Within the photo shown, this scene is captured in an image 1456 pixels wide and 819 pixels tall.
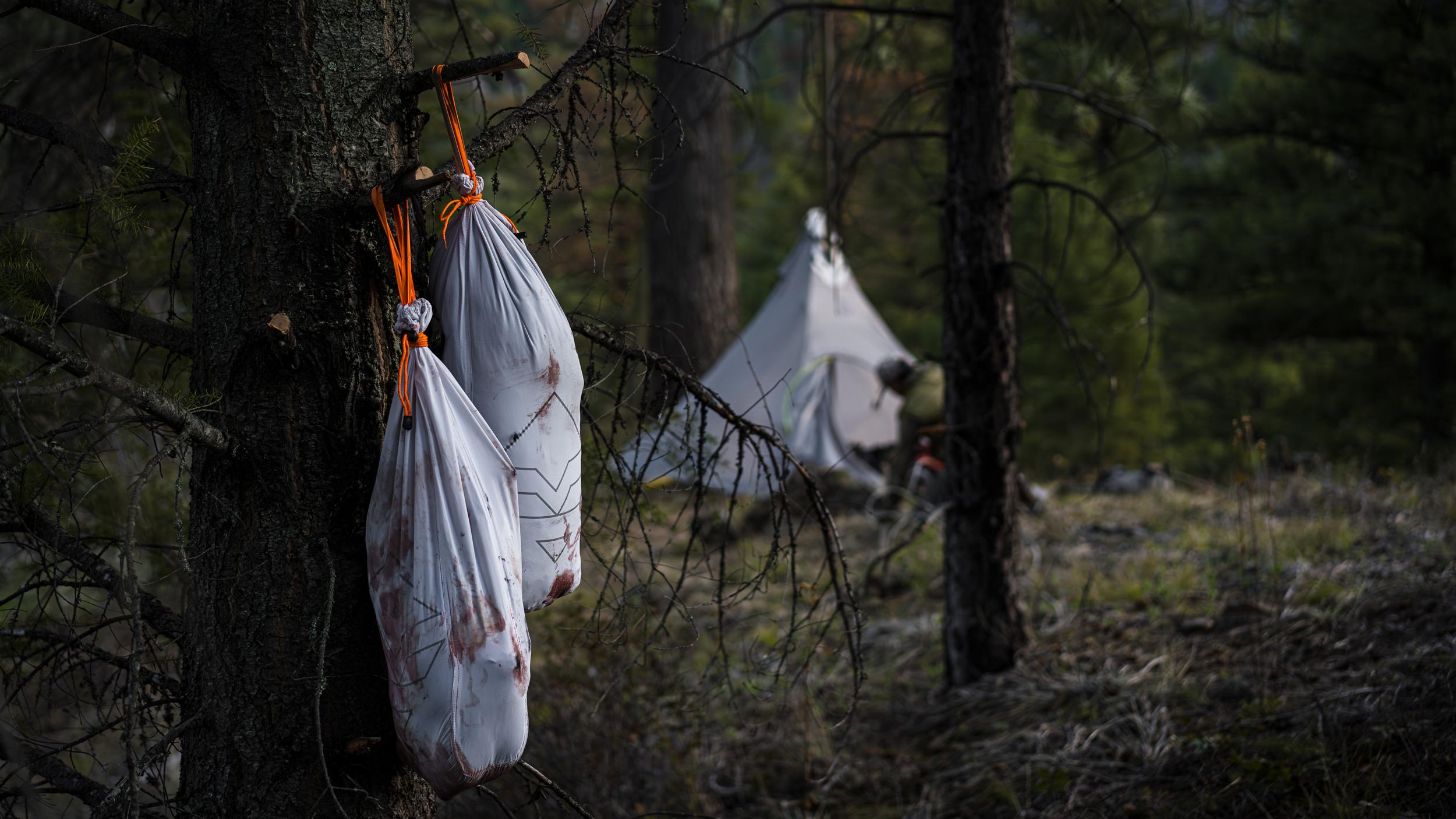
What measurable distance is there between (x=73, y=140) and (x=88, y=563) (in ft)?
2.51

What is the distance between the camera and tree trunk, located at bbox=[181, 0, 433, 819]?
5.46ft

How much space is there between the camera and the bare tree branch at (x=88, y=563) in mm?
1765

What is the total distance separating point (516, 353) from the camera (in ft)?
5.77

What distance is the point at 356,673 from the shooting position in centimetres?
171

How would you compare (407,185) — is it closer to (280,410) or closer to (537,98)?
(537,98)

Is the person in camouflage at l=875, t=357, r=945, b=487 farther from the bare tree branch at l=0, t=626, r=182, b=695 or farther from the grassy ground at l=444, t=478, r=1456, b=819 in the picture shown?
the bare tree branch at l=0, t=626, r=182, b=695

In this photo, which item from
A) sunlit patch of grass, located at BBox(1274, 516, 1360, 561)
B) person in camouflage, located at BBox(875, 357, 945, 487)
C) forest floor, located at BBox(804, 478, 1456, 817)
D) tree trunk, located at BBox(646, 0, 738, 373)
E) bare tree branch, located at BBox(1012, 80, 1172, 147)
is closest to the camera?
forest floor, located at BBox(804, 478, 1456, 817)

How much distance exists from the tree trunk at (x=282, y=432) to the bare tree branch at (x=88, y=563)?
0.16 m

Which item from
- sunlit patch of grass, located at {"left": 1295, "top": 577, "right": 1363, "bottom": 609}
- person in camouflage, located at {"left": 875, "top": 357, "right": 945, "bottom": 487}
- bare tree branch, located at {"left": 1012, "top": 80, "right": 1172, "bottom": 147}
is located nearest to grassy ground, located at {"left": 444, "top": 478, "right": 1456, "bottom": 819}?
sunlit patch of grass, located at {"left": 1295, "top": 577, "right": 1363, "bottom": 609}

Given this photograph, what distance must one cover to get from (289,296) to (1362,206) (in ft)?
33.8

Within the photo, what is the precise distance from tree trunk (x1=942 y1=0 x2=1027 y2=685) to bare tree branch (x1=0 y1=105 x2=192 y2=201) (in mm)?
2778

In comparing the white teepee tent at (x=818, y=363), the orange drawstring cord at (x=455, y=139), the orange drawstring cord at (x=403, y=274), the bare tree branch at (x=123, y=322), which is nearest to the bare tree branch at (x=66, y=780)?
the bare tree branch at (x=123, y=322)

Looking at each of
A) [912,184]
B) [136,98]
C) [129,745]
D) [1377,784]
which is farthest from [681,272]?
[129,745]

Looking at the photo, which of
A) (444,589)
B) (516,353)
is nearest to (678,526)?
(516,353)
